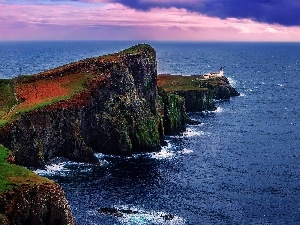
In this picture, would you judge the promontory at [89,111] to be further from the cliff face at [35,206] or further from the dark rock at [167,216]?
the dark rock at [167,216]

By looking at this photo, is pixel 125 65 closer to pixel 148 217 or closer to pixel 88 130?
pixel 88 130

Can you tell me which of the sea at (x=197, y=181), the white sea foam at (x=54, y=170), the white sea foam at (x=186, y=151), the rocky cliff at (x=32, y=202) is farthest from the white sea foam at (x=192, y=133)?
the rocky cliff at (x=32, y=202)

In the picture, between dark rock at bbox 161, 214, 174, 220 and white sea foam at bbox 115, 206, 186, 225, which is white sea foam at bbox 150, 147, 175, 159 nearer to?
white sea foam at bbox 115, 206, 186, 225

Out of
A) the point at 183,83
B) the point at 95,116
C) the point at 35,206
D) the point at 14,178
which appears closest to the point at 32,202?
the point at 35,206

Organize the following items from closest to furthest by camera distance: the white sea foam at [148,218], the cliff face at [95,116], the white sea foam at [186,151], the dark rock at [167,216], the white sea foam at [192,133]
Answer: the white sea foam at [148,218], the dark rock at [167,216], the cliff face at [95,116], the white sea foam at [186,151], the white sea foam at [192,133]

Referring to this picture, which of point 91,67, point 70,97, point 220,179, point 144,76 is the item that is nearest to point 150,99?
point 144,76

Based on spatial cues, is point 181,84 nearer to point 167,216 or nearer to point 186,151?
point 186,151

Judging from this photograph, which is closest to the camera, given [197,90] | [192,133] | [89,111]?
[89,111]
